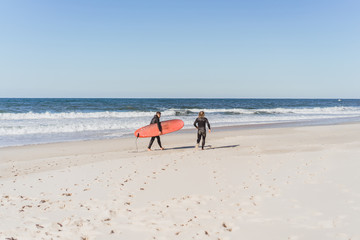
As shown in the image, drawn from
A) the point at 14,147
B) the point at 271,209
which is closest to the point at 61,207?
the point at 271,209

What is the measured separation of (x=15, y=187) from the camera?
647 cm

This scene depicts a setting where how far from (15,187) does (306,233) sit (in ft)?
19.7

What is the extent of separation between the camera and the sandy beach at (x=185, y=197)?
4348 mm

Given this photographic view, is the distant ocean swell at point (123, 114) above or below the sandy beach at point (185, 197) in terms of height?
above

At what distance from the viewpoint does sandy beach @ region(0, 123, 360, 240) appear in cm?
435

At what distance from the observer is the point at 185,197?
569cm

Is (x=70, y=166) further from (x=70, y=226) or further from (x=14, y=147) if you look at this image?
(x=14, y=147)

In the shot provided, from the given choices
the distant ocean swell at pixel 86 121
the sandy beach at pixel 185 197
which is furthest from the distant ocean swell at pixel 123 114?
the sandy beach at pixel 185 197

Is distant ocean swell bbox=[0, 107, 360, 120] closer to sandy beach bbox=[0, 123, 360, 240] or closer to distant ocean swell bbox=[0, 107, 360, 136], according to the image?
distant ocean swell bbox=[0, 107, 360, 136]

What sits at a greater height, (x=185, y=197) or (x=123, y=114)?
(x=123, y=114)

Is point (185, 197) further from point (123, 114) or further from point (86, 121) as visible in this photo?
point (123, 114)

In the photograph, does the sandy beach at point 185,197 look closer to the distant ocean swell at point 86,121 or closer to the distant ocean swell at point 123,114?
the distant ocean swell at point 86,121

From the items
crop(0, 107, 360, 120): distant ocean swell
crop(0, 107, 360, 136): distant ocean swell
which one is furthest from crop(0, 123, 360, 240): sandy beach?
crop(0, 107, 360, 120): distant ocean swell

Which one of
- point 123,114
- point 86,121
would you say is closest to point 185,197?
point 86,121
